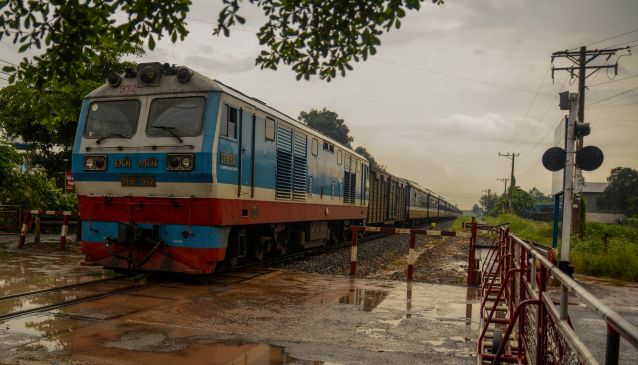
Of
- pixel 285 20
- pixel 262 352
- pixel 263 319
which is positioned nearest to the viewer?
pixel 262 352

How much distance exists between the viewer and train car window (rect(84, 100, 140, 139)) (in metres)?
9.23

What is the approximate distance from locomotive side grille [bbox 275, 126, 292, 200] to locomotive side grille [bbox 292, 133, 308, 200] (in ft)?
1.19

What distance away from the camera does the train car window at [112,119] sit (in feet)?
30.3

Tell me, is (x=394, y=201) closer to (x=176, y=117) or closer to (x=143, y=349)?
(x=176, y=117)

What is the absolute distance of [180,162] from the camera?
28.1 ft

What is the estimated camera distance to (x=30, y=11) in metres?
5.78

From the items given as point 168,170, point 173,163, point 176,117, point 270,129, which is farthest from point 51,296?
point 270,129

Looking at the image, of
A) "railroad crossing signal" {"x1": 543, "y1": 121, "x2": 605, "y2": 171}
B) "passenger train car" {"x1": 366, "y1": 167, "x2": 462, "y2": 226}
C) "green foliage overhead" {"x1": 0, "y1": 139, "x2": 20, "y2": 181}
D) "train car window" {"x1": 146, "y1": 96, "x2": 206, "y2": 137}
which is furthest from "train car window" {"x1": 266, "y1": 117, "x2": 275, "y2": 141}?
"green foliage overhead" {"x1": 0, "y1": 139, "x2": 20, "y2": 181}

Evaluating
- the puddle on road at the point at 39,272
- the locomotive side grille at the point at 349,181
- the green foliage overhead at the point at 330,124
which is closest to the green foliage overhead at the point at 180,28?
the puddle on road at the point at 39,272

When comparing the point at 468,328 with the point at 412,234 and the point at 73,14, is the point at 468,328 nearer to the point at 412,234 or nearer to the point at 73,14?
the point at 412,234

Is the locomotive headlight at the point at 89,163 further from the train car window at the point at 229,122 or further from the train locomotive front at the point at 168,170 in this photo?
the train car window at the point at 229,122

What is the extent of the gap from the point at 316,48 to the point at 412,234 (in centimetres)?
437

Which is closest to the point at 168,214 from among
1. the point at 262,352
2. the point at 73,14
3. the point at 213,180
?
the point at 213,180

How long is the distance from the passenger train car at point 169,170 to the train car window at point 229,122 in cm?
2
